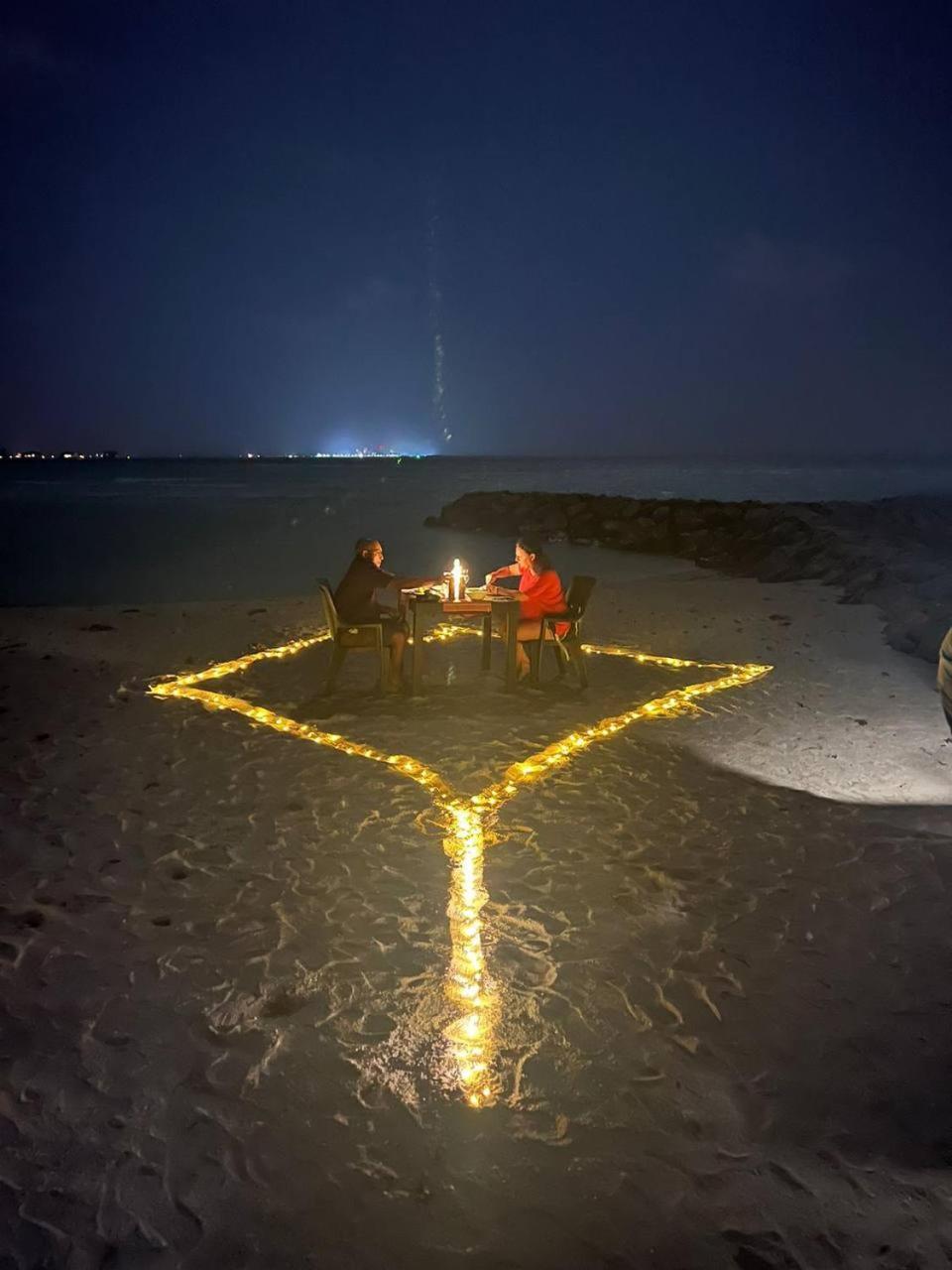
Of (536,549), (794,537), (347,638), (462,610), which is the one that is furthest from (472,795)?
(794,537)

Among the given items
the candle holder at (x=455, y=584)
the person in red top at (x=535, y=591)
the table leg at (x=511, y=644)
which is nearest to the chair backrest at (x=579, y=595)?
the person in red top at (x=535, y=591)

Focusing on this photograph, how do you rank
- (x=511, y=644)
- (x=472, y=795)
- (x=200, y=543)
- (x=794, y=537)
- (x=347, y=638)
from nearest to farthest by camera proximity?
(x=472, y=795) → (x=347, y=638) → (x=511, y=644) → (x=794, y=537) → (x=200, y=543)

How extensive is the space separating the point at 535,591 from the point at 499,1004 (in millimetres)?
5442

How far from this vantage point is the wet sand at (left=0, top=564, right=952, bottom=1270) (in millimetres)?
2912

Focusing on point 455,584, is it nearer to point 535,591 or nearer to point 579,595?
point 535,591

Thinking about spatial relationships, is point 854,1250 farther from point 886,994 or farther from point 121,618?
point 121,618

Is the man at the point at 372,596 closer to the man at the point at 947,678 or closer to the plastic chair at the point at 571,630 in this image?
the plastic chair at the point at 571,630

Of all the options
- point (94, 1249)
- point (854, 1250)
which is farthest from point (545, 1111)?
point (94, 1249)

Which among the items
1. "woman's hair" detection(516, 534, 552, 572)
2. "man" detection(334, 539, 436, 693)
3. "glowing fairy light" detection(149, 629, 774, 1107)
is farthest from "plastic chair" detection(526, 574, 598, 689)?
"man" detection(334, 539, 436, 693)

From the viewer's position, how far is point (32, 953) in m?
4.41

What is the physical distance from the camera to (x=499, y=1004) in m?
3.99

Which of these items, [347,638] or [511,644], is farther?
[511,644]

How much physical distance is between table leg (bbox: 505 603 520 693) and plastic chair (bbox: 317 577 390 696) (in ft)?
4.15

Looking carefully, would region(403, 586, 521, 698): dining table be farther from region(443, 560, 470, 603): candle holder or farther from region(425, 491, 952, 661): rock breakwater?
region(425, 491, 952, 661): rock breakwater
